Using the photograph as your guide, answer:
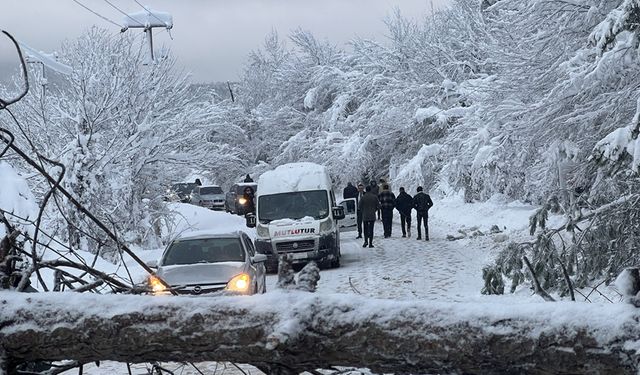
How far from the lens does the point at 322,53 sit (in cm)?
4809

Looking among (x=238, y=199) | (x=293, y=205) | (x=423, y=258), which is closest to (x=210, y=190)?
(x=238, y=199)

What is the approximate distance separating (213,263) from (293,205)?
6790 millimetres

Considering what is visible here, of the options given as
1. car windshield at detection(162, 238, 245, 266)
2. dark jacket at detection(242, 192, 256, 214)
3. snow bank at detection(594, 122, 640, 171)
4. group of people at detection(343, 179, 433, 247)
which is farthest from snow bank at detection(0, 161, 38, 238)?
dark jacket at detection(242, 192, 256, 214)

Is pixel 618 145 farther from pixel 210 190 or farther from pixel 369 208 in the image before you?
pixel 210 190

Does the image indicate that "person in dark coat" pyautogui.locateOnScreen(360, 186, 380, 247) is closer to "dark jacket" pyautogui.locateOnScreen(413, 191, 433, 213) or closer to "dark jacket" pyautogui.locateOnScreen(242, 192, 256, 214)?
"dark jacket" pyautogui.locateOnScreen(413, 191, 433, 213)

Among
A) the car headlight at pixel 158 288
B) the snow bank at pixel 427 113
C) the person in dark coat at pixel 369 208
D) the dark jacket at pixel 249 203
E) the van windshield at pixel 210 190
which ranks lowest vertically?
the car headlight at pixel 158 288

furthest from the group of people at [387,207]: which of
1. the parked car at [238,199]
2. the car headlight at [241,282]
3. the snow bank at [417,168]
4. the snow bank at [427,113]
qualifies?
the parked car at [238,199]

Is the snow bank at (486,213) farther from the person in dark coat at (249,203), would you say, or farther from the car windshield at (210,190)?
the car windshield at (210,190)

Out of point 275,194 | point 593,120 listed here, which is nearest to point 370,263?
point 275,194

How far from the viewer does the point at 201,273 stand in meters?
10.8

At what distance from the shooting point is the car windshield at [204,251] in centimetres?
1166

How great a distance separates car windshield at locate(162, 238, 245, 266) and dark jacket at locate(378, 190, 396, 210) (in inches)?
431

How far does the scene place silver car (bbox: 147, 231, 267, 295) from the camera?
34.6ft

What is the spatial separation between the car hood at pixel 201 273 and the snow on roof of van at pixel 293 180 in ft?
22.8
